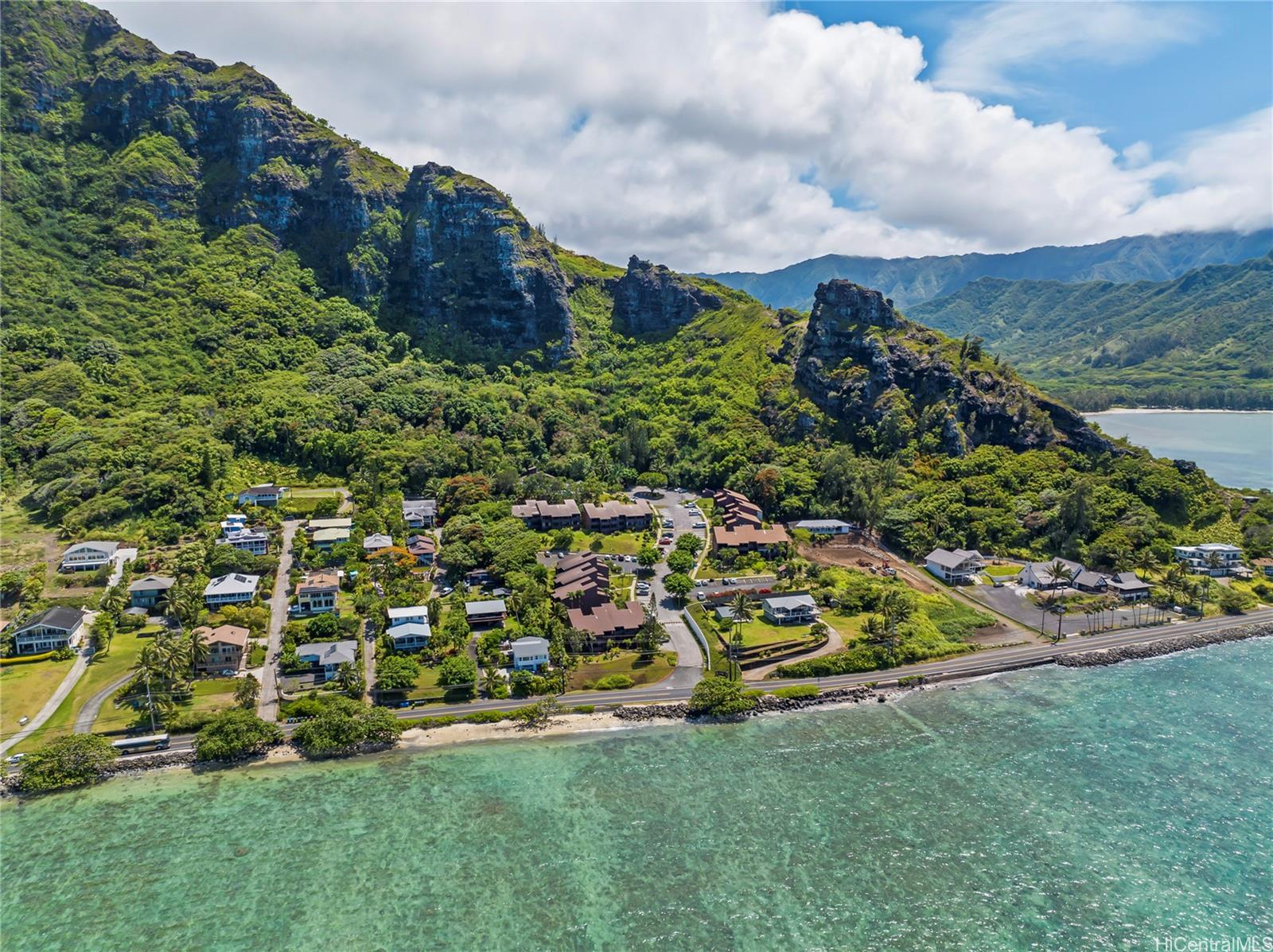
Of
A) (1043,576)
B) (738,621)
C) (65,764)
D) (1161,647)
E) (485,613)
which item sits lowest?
(1161,647)

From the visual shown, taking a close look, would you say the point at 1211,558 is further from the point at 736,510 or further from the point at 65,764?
the point at 65,764

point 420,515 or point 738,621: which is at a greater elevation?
point 420,515

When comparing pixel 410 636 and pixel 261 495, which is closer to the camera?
pixel 410 636

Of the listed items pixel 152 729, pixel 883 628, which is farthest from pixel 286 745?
pixel 883 628

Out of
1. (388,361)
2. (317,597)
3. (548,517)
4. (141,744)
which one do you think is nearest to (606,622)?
(317,597)

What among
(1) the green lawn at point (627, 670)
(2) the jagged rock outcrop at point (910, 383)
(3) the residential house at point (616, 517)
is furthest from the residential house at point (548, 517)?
(2) the jagged rock outcrop at point (910, 383)

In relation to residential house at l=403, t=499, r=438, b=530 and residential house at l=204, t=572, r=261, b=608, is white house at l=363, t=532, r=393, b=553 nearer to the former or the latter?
residential house at l=403, t=499, r=438, b=530

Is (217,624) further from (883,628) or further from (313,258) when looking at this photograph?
(313,258)
